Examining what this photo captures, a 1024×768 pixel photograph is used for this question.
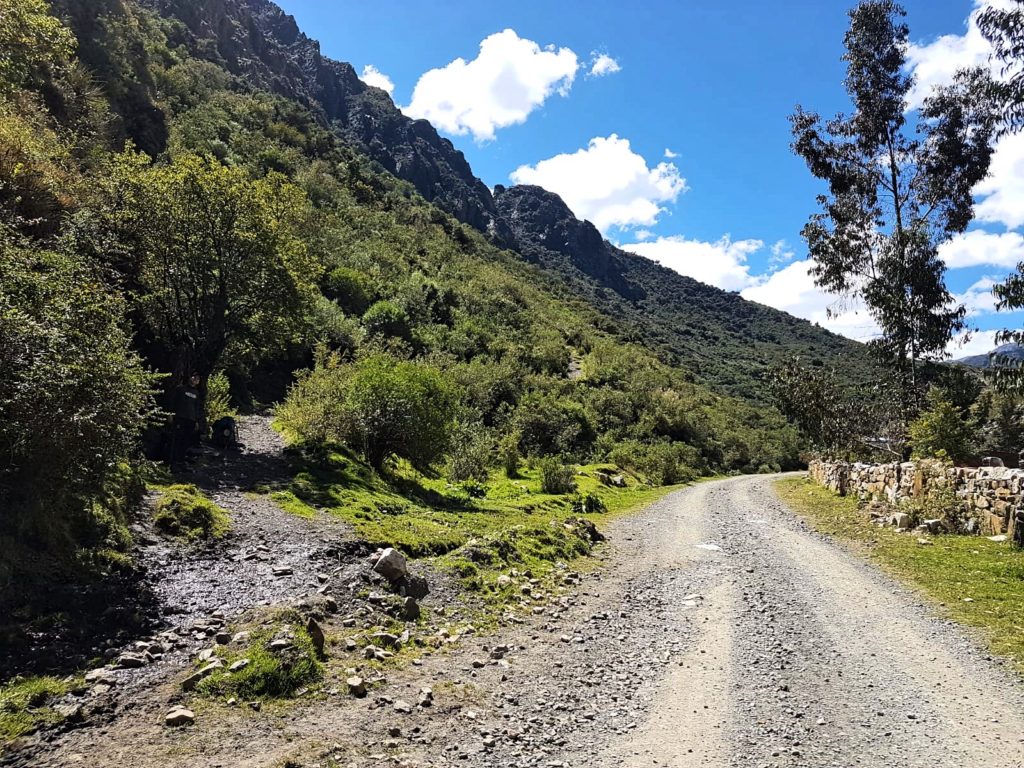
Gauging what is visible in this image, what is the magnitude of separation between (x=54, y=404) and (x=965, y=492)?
1863 centimetres

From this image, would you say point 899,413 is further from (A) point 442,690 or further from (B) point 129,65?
(B) point 129,65

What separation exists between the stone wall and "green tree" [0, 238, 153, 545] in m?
17.0

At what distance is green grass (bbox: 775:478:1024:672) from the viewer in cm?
819

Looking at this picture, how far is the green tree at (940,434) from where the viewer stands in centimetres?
2067

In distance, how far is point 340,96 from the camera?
162 meters

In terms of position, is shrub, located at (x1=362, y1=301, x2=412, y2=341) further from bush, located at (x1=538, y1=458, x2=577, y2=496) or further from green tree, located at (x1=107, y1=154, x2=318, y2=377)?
green tree, located at (x1=107, y1=154, x2=318, y2=377)

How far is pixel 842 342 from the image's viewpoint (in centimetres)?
15038

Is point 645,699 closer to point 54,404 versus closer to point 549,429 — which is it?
point 54,404

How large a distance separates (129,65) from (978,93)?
51286 millimetres

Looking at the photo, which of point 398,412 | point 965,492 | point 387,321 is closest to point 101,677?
point 398,412

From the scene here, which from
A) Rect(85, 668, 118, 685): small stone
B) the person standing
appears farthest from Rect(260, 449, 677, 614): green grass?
Rect(85, 668, 118, 685): small stone

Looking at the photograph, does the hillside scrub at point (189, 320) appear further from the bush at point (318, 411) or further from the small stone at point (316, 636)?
the small stone at point (316, 636)

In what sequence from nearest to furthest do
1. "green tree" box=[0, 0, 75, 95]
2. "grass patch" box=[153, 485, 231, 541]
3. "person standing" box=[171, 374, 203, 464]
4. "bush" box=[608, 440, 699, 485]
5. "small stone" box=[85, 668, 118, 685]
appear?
1. "small stone" box=[85, 668, 118, 685]
2. "grass patch" box=[153, 485, 231, 541]
3. "green tree" box=[0, 0, 75, 95]
4. "person standing" box=[171, 374, 203, 464]
5. "bush" box=[608, 440, 699, 485]

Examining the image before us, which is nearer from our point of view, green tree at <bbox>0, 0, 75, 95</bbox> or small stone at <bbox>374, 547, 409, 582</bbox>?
small stone at <bbox>374, 547, 409, 582</bbox>
